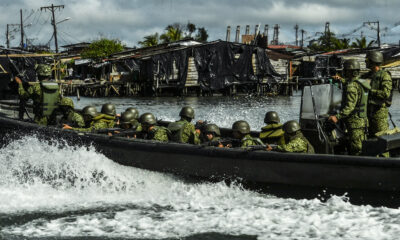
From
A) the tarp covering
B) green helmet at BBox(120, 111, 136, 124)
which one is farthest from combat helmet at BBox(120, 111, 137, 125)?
the tarp covering

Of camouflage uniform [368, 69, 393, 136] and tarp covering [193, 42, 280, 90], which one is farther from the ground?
tarp covering [193, 42, 280, 90]

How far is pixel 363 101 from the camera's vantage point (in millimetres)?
7297

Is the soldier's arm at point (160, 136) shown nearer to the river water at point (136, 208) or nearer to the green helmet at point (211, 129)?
the river water at point (136, 208)

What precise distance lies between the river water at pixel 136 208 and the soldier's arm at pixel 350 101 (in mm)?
1273

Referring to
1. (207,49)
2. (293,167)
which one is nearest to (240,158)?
(293,167)

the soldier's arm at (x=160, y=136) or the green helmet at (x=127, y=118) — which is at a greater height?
the green helmet at (x=127, y=118)

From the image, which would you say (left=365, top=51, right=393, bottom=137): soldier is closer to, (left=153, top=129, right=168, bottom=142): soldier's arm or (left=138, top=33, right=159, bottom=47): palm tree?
(left=153, top=129, right=168, bottom=142): soldier's arm

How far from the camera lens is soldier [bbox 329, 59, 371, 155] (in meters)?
7.20

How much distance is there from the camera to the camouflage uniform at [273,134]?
8156 millimetres

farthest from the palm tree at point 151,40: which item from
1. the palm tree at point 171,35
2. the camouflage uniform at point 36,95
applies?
the camouflage uniform at point 36,95

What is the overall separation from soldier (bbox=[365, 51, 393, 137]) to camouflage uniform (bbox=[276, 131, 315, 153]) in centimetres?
129

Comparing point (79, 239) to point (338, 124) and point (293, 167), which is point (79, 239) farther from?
point (338, 124)

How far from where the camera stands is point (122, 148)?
→ 8.36 metres

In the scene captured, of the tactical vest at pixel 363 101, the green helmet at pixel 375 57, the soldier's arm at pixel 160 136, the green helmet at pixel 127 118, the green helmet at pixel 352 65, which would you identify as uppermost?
the green helmet at pixel 375 57
